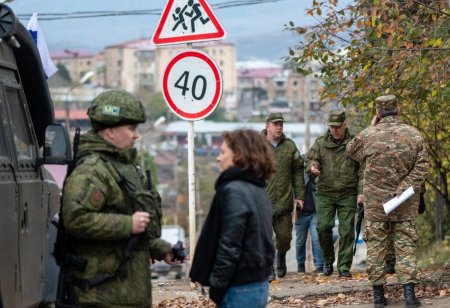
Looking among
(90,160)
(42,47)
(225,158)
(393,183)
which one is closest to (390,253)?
(393,183)

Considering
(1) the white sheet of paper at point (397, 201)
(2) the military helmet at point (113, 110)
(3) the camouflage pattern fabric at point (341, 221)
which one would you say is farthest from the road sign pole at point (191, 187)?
(2) the military helmet at point (113, 110)

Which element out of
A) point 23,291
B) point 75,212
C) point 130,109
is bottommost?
point 23,291

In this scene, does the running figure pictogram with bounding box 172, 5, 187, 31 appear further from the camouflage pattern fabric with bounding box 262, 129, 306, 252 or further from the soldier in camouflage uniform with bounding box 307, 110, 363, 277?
the soldier in camouflage uniform with bounding box 307, 110, 363, 277

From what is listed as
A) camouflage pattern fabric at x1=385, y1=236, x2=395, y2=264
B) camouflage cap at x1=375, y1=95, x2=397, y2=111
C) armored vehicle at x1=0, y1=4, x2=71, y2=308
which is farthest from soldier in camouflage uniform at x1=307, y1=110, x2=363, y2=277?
armored vehicle at x1=0, y1=4, x2=71, y2=308

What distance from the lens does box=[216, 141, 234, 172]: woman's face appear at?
7348 millimetres

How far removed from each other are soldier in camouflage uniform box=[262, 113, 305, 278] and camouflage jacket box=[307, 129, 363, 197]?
0.94ft

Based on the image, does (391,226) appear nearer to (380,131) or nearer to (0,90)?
(380,131)

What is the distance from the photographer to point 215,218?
7.23m

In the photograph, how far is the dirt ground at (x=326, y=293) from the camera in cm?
1225

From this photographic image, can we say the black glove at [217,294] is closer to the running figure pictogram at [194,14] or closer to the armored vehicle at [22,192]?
the armored vehicle at [22,192]

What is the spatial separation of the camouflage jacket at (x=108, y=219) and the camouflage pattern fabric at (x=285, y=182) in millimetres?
7186

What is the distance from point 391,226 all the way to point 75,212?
5.20 metres

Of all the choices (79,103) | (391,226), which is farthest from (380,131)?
(79,103)

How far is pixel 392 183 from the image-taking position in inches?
439
